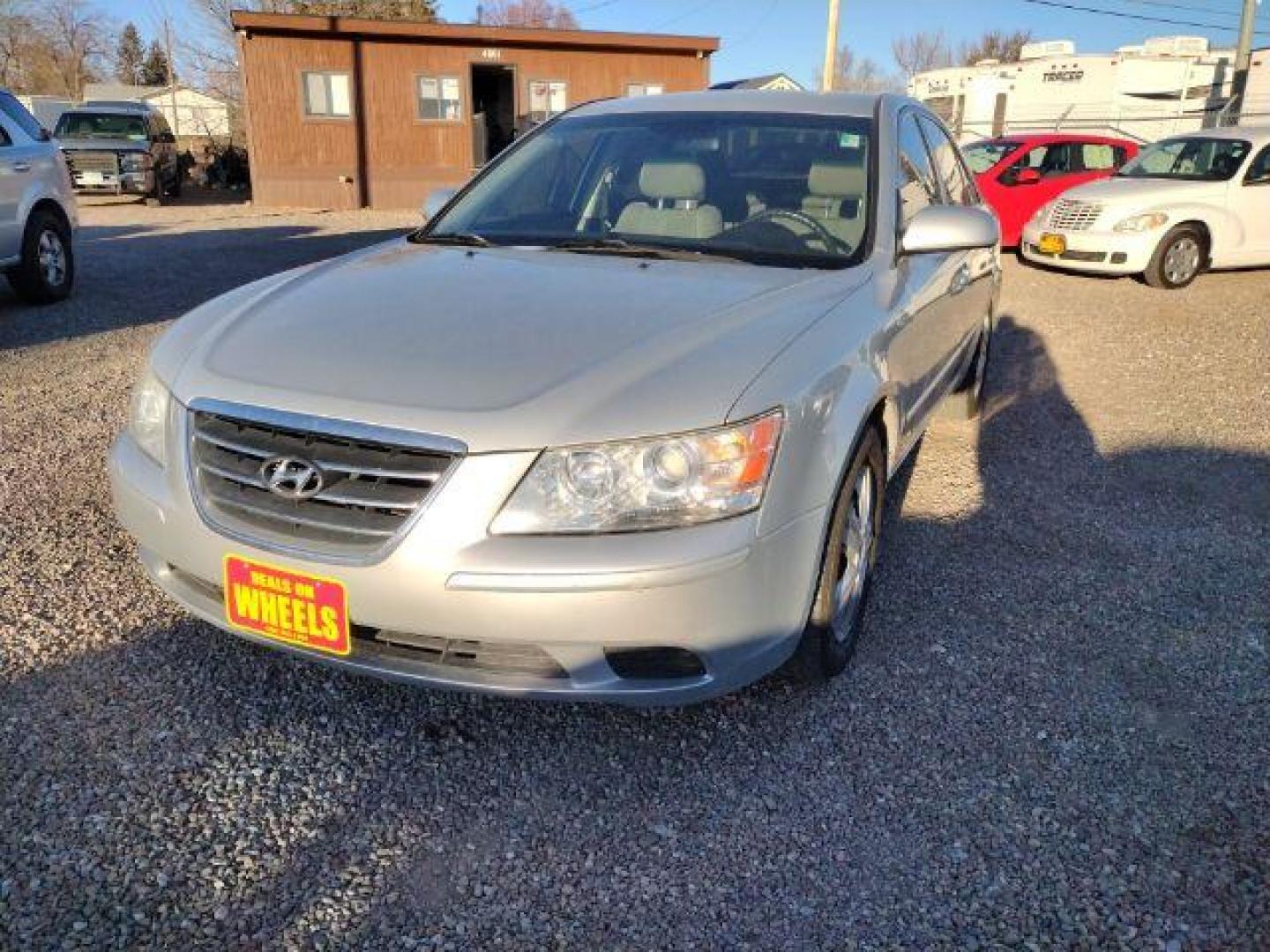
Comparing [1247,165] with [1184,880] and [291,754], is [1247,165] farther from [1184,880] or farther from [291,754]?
[291,754]

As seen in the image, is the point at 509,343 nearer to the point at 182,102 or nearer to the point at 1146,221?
the point at 1146,221

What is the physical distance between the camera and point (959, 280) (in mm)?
4230

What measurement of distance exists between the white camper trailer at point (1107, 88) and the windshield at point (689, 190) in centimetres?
2766

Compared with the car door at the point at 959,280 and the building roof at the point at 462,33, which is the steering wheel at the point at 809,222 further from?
the building roof at the point at 462,33

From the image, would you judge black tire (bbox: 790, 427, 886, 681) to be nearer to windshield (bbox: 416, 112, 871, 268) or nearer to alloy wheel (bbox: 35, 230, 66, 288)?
windshield (bbox: 416, 112, 871, 268)

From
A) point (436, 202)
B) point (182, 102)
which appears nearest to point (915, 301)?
point (436, 202)

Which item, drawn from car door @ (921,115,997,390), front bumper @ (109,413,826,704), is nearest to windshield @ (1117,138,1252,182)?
car door @ (921,115,997,390)

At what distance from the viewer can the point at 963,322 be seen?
14.9 ft

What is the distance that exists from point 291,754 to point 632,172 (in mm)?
2333

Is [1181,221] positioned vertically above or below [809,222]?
below

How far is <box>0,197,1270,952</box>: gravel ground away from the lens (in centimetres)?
209

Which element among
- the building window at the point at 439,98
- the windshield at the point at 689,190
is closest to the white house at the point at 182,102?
the building window at the point at 439,98

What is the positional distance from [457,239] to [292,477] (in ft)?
5.17

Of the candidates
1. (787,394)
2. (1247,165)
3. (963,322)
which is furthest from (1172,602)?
(1247,165)
